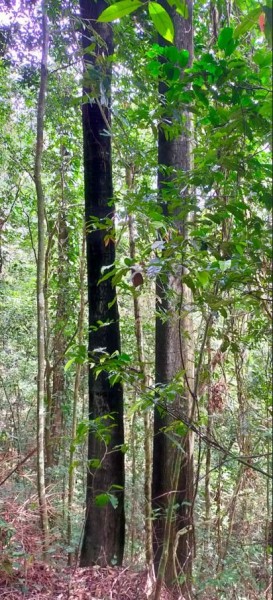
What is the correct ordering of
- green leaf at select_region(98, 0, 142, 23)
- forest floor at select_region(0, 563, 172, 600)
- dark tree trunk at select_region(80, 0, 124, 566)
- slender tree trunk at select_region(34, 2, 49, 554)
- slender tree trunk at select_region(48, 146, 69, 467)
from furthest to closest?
slender tree trunk at select_region(48, 146, 69, 467), slender tree trunk at select_region(34, 2, 49, 554), dark tree trunk at select_region(80, 0, 124, 566), forest floor at select_region(0, 563, 172, 600), green leaf at select_region(98, 0, 142, 23)

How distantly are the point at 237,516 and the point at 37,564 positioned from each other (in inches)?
71.6

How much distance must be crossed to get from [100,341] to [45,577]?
1820mm

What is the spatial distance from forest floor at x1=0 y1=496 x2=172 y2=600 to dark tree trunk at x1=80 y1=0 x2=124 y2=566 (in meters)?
0.25

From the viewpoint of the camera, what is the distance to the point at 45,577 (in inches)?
132

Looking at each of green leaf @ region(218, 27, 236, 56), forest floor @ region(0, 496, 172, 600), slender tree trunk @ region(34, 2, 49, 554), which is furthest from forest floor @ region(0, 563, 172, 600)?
green leaf @ region(218, 27, 236, 56)

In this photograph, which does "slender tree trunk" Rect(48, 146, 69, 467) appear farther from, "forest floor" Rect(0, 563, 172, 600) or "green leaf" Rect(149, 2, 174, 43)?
"green leaf" Rect(149, 2, 174, 43)

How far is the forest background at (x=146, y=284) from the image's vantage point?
1709mm

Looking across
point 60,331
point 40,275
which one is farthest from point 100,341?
point 60,331

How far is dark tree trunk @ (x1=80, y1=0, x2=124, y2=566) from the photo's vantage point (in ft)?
11.9

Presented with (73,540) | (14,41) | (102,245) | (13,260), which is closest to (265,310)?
(102,245)

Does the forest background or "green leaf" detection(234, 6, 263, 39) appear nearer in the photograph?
"green leaf" detection(234, 6, 263, 39)

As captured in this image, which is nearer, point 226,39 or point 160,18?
point 160,18

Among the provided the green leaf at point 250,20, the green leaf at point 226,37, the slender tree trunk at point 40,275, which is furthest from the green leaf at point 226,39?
the slender tree trunk at point 40,275

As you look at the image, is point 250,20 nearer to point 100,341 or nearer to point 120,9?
point 120,9
